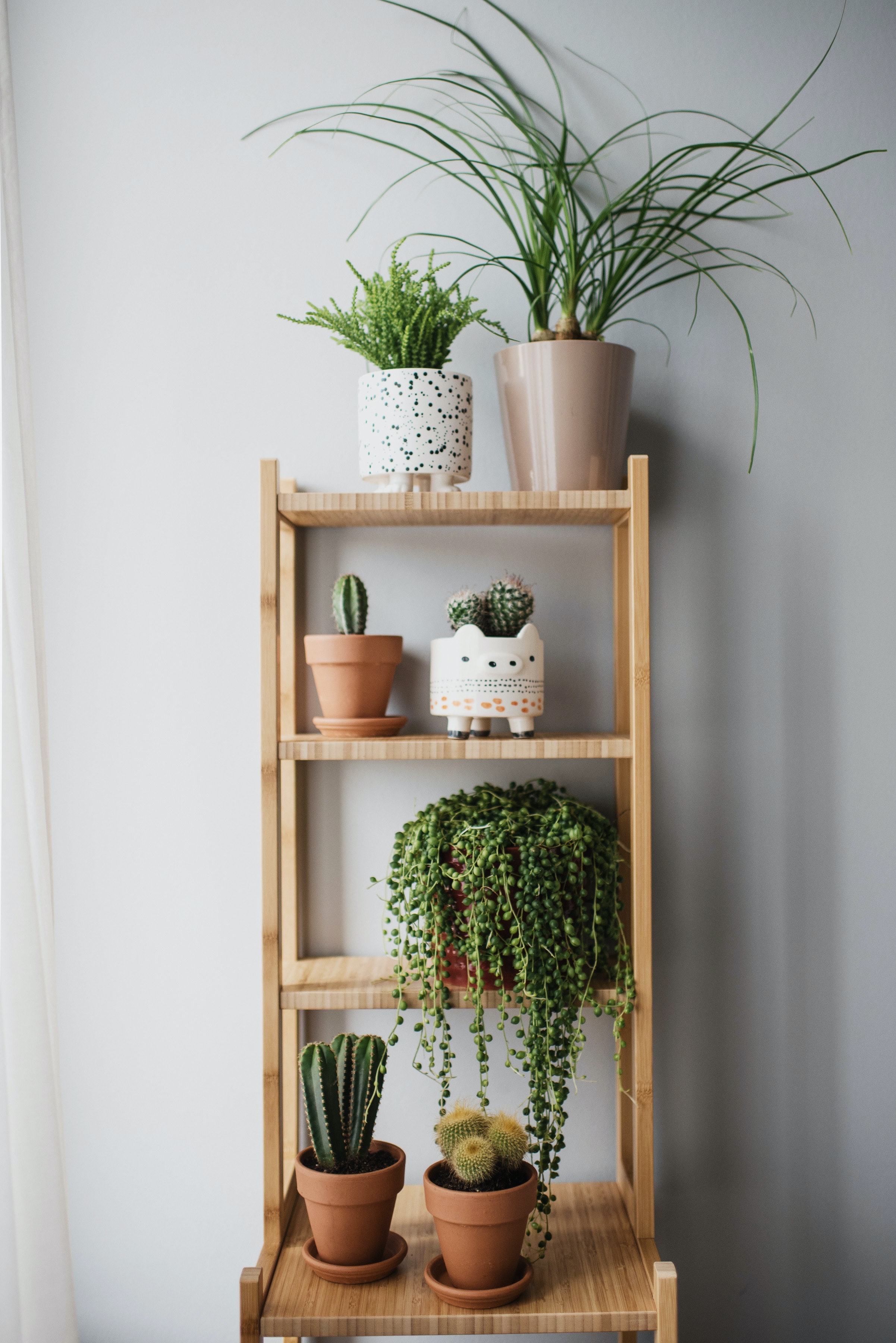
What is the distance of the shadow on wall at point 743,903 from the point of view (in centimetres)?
145

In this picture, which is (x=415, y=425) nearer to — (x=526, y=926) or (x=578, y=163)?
(x=578, y=163)

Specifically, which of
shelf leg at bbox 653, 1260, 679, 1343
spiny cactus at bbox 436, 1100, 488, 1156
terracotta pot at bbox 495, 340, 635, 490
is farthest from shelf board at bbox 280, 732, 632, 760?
shelf leg at bbox 653, 1260, 679, 1343

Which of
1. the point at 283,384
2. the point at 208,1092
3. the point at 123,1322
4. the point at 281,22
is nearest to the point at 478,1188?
the point at 208,1092

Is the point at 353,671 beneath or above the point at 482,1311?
above

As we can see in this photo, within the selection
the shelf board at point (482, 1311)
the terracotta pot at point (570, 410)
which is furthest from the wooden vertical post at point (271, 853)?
the terracotta pot at point (570, 410)

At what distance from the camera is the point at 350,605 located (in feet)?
4.30

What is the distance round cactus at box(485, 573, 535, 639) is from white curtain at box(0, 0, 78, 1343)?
26.9 inches

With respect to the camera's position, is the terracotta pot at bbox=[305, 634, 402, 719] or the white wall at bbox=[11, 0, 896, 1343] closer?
the terracotta pot at bbox=[305, 634, 402, 719]

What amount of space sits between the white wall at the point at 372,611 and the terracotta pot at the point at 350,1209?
251mm

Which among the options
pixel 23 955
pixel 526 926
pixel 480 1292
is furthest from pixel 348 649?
pixel 480 1292

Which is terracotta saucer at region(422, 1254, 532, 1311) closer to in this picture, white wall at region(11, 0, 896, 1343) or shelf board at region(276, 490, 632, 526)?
white wall at region(11, 0, 896, 1343)

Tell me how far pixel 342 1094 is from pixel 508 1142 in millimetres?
239

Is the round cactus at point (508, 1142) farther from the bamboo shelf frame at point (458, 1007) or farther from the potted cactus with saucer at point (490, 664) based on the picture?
the potted cactus with saucer at point (490, 664)

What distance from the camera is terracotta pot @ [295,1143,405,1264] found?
46.6 inches
